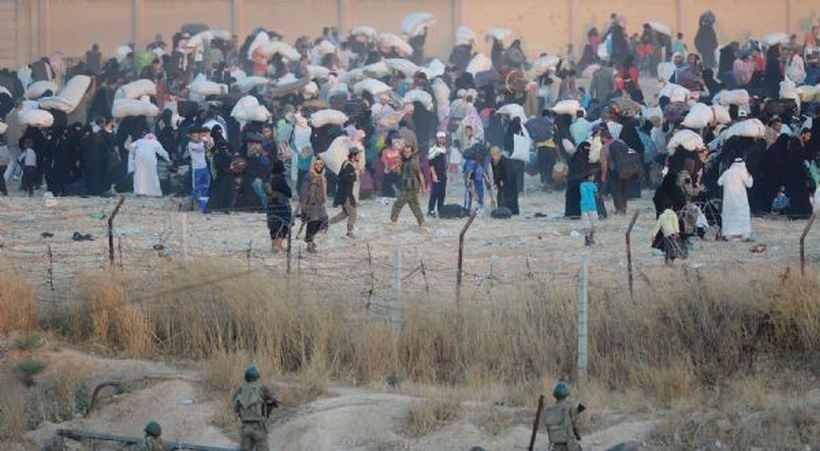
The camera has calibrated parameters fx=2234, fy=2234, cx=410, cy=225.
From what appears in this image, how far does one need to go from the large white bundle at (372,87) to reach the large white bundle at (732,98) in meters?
4.88

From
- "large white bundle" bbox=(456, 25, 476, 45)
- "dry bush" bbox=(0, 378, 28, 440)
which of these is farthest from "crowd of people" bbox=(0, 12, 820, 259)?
"dry bush" bbox=(0, 378, 28, 440)

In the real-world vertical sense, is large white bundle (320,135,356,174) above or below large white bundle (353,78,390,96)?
below

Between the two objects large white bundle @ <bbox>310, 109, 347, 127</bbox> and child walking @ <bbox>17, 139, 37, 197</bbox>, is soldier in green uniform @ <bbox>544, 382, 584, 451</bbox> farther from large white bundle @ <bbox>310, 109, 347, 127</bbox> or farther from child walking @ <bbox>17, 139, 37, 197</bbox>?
child walking @ <bbox>17, 139, 37, 197</bbox>

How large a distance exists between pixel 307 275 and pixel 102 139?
26.5 feet

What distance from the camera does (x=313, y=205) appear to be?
22.9m

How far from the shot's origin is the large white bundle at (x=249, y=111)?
93.5 ft

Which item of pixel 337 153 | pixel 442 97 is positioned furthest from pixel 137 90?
pixel 337 153

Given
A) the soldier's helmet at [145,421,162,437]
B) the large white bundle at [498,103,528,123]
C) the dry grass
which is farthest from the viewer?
the large white bundle at [498,103,528,123]

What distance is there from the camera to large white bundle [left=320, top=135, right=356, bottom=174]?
26859mm

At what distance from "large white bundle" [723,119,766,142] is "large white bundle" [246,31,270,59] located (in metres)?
12.0

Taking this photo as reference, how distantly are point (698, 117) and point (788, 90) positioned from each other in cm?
313

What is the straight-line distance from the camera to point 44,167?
28.3 m

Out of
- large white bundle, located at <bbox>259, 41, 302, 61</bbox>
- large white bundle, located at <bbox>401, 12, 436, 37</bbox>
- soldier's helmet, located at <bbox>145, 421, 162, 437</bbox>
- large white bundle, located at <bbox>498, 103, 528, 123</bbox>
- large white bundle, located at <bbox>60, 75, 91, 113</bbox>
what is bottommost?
soldier's helmet, located at <bbox>145, 421, 162, 437</bbox>

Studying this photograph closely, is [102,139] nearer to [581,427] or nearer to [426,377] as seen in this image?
[426,377]
